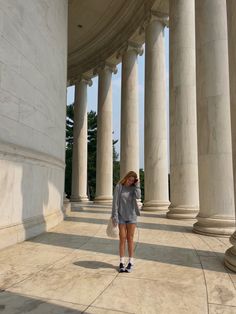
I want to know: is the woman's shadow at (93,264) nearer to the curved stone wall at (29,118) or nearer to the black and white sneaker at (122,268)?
the black and white sneaker at (122,268)

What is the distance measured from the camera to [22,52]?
118 meters

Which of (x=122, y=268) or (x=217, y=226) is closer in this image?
(x=122, y=268)

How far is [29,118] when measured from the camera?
400ft

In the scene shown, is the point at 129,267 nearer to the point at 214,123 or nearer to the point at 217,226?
the point at 217,226

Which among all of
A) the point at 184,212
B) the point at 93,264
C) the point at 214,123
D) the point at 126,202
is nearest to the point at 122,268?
the point at 93,264

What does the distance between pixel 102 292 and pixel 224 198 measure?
75.1 m

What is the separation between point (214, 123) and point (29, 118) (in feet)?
234

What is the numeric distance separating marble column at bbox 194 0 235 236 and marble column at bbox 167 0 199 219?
45437 mm

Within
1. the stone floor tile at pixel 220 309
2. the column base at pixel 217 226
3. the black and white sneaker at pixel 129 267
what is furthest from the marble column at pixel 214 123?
the stone floor tile at pixel 220 309

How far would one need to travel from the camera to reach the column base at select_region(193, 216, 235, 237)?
384ft

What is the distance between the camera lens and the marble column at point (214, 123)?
121312mm

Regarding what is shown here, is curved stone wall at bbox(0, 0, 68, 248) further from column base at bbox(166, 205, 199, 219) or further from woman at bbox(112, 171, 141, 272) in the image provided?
column base at bbox(166, 205, 199, 219)

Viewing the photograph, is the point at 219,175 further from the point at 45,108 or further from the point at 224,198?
the point at 45,108

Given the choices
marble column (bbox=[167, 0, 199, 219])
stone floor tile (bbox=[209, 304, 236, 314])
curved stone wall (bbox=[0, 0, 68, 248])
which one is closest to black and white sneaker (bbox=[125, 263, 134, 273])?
stone floor tile (bbox=[209, 304, 236, 314])
